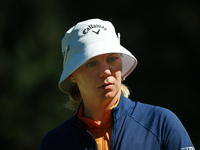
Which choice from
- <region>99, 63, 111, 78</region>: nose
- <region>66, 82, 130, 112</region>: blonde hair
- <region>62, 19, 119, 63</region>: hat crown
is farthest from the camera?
<region>66, 82, 130, 112</region>: blonde hair

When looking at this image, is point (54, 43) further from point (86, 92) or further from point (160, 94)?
point (86, 92)

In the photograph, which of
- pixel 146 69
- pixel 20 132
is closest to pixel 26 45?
pixel 20 132

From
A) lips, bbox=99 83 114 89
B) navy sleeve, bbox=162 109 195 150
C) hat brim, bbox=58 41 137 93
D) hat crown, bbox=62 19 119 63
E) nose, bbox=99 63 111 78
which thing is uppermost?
hat crown, bbox=62 19 119 63

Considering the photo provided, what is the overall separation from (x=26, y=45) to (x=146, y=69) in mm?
1895

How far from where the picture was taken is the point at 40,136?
5.07 metres

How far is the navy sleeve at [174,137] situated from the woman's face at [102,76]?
12.2 inches

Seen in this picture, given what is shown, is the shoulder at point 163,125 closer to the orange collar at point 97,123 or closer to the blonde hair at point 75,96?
the orange collar at point 97,123

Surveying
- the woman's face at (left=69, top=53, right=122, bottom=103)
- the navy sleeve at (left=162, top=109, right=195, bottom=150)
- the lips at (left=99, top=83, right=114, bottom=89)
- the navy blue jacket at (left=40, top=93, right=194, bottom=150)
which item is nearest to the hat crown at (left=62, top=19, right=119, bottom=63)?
the woman's face at (left=69, top=53, right=122, bottom=103)

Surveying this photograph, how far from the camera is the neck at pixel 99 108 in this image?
1.83 metres

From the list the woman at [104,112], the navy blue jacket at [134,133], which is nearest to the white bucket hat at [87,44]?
the woman at [104,112]

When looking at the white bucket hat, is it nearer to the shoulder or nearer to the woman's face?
the woman's face

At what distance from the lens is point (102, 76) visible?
69.1 inches

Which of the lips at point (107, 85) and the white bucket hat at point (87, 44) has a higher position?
the white bucket hat at point (87, 44)

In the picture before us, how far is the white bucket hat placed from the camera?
5.84 ft
